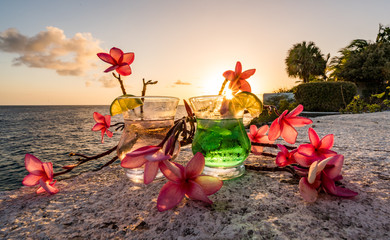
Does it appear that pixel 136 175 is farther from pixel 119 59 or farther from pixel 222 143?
pixel 119 59

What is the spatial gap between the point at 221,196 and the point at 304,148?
476 mm

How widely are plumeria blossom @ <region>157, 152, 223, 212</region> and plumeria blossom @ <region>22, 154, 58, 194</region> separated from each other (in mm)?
641

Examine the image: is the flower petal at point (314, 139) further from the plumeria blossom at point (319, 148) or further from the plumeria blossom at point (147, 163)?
the plumeria blossom at point (147, 163)

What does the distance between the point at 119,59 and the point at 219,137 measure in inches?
26.2

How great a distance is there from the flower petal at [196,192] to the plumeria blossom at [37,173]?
0.72m

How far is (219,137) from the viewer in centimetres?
107

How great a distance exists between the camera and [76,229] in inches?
29.2

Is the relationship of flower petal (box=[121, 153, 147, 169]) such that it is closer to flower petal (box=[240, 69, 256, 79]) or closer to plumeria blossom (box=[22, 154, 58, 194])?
plumeria blossom (box=[22, 154, 58, 194])

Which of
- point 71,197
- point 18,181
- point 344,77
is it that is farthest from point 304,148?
point 344,77

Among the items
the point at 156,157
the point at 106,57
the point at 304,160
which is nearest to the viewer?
the point at 156,157

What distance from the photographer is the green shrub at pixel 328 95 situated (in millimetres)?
13844

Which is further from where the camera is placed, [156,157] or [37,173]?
[37,173]

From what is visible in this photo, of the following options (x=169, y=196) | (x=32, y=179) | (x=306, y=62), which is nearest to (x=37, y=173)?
(x=32, y=179)

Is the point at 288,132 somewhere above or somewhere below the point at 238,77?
below
